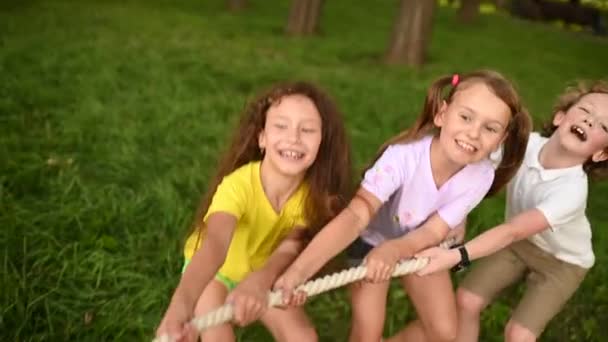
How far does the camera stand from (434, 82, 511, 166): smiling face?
234 cm

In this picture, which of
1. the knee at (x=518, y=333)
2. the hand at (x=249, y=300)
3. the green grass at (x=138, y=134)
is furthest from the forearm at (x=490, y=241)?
the green grass at (x=138, y=134)

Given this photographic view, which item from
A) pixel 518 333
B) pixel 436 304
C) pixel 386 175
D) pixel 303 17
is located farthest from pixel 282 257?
pixel 303 17

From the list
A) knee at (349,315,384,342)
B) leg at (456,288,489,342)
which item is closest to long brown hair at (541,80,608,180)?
leg at (456,288,489,342)

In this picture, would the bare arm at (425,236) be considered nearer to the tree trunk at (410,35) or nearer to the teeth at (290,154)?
the teeth at (290,154)

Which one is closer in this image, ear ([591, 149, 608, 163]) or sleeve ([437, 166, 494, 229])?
sleeve ([437, 166, 494, 229])

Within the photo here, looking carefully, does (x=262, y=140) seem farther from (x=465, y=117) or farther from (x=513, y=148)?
(x=513, y=148)

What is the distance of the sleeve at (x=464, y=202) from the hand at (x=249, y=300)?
778 millimetres

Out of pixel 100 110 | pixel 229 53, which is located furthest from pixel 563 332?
pixel 229 53

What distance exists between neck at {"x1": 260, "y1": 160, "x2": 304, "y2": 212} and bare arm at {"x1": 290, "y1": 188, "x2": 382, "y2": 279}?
0.22m

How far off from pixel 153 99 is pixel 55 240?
2469mm

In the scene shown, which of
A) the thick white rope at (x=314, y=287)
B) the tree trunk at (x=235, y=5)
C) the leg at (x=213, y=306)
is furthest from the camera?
the tree trunk at (x=235, y=5)

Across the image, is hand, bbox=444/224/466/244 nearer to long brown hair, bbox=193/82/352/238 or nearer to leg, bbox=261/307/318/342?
long brown hair, bbox=193/82/352/238

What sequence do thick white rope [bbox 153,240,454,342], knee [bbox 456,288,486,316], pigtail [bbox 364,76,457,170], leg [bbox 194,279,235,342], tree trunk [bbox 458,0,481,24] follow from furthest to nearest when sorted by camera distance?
tree trunk [bbox 458,0,481,24], knee [bbox 456,288,486,316], pigtail [bbox 364,76,457,170], leg [bbox 194,279,235,342], thick white rope [bbox 153,240,454,342]

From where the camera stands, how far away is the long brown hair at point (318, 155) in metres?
2.42
